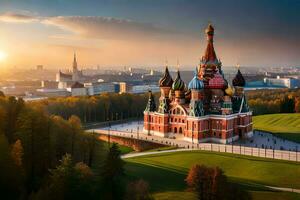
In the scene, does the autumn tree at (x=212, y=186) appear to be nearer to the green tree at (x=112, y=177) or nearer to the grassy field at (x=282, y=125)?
the green tree at (x=112, y=177)

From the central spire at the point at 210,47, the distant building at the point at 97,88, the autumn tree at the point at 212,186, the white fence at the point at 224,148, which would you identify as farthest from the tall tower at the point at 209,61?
the distant building at the point at 97,88

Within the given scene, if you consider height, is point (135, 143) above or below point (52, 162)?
below

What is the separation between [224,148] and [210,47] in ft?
57.2

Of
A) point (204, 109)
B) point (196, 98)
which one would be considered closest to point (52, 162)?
point (196, 98)

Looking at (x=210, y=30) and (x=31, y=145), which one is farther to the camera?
(x=210, y=30)

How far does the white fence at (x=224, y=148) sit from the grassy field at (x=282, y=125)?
13.1 m

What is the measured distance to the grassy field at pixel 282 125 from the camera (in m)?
60.0

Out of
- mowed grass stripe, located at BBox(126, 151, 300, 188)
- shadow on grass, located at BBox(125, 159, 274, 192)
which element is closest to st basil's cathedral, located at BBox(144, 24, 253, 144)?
mowed grass stripe, located at BBox(126, 151, 300, 188)

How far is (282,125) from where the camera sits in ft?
226

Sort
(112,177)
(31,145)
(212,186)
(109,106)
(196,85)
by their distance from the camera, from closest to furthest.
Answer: (212,186) < (112,177) < (31,145) < (196,85) < (109,106)

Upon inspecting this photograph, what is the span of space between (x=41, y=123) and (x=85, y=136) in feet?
20.9

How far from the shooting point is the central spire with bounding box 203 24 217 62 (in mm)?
59750

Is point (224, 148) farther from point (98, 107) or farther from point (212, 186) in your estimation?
point (98, 107)

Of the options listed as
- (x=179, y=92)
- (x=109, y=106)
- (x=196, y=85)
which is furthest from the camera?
(x=109, y=106)
